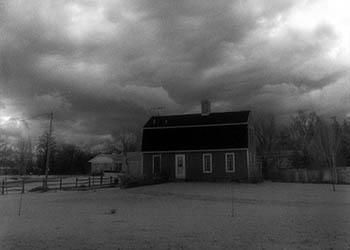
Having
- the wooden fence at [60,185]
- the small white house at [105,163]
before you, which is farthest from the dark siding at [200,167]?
the small white house at [105,163]

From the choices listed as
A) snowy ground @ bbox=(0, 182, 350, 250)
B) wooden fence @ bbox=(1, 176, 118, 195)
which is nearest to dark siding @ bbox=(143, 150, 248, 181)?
wooden fence @ bbox=(1, 176, 118, 195)

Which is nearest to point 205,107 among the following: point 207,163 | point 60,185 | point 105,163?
point 207,163

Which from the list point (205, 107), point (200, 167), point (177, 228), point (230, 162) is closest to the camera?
point (177, 228)

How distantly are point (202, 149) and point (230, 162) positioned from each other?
261cm

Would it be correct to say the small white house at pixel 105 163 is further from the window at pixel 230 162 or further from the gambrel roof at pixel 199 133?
the window at pixel 230 162

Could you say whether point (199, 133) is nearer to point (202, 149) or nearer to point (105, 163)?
point (202, 149)

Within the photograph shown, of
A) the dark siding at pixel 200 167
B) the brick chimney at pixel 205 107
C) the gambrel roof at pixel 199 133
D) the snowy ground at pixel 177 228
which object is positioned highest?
the brick chimney at pixel 205 107

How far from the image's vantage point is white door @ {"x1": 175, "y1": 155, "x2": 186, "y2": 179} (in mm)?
29078

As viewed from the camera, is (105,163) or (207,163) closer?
(207,163)

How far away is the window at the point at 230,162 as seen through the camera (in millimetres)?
27938

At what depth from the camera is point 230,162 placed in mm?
28156

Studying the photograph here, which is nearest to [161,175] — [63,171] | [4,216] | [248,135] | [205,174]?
[205,174]

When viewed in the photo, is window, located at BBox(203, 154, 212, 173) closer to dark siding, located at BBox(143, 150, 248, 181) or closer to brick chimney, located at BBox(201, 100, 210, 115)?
dark siding, located at BBox(143, 150, 248, 181)

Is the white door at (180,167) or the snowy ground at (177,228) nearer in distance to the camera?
the snowy ground at (177,228)
